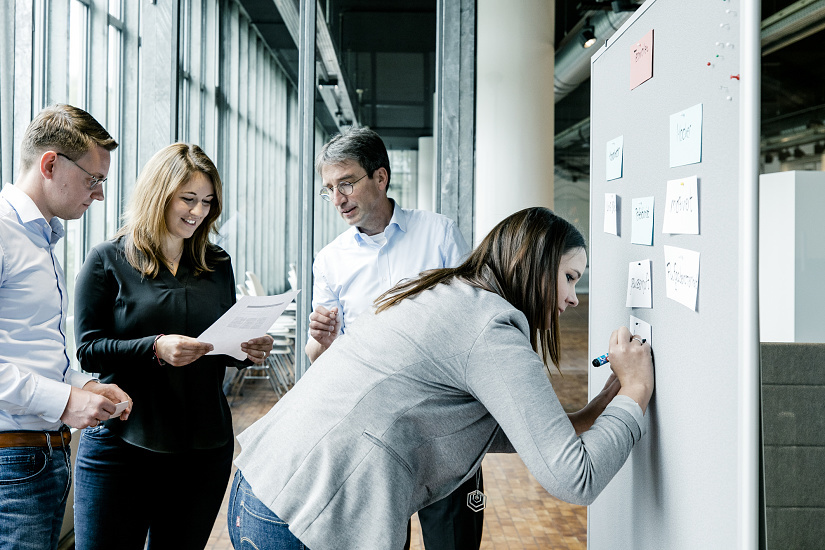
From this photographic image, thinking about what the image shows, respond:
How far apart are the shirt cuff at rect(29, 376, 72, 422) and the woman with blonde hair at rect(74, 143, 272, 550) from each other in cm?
32

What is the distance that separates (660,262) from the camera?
45.9 inches

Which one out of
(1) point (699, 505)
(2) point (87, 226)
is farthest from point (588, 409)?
(2) point (87, 226)

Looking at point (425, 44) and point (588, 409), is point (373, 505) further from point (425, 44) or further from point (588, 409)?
point (425, 44)

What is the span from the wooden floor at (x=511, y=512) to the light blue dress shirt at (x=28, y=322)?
6.45 ft

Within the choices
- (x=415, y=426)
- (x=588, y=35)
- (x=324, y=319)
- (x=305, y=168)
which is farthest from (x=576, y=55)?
(x=415, y=426)

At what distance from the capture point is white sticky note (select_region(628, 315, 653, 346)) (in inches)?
48.0

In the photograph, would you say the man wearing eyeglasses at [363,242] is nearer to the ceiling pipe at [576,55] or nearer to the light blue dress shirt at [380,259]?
the light blue dress shirt at [380,259]

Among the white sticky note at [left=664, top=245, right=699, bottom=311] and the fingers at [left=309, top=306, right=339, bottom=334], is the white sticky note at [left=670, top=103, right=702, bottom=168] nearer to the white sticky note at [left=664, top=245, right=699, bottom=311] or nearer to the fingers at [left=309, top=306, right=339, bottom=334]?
the white sticky note at [left=664, top=245, right=699, bottom=311]

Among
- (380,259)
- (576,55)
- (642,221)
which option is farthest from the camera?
(576,55)

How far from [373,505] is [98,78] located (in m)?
3.09

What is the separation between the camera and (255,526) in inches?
45.1

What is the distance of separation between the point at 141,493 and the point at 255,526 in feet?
2.18

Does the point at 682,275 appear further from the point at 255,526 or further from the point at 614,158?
the point at 255,526

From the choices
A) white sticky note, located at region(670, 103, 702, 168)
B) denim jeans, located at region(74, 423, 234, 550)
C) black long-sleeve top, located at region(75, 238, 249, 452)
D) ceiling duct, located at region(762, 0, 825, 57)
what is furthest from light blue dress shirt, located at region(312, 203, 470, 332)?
ceiling duct, located at region(762, 0, 825, 57)
